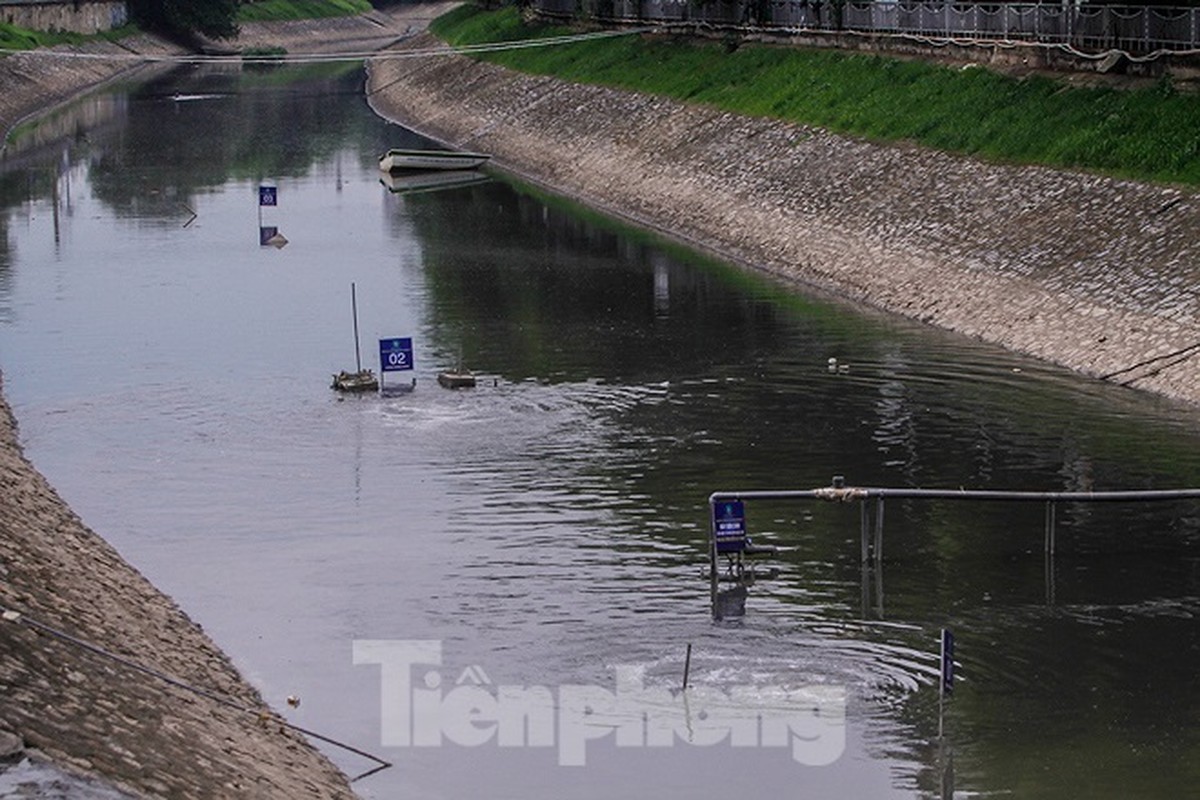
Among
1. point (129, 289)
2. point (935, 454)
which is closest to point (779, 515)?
point (935, 454)

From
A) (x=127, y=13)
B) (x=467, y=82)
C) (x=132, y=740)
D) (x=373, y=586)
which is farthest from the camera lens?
(x=127, y=13)

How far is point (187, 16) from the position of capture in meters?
163

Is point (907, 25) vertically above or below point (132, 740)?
above

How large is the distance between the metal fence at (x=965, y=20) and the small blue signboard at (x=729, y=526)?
3028 centimetres

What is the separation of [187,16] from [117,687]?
148 metres

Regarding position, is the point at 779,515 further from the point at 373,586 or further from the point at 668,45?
the point at 668,45

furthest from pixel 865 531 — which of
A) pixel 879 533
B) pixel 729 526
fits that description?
pixel 729 526

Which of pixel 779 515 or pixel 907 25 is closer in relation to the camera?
pixel 779 515

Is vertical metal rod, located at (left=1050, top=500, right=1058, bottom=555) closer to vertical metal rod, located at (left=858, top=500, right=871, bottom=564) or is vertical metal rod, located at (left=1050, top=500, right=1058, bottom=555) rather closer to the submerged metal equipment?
the submerged metal equipment

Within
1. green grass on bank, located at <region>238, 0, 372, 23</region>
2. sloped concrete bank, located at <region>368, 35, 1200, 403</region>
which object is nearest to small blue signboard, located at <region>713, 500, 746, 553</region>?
sloped concrete bank, located at <region>368, 35, 1200, 403</region>

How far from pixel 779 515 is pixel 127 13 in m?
136

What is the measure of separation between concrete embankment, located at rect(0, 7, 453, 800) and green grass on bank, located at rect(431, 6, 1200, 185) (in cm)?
2779

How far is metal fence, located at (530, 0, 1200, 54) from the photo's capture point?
56562 mm

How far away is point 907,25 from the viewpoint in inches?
2827
